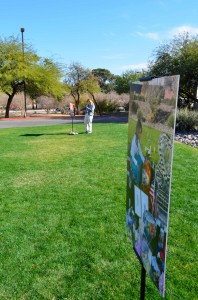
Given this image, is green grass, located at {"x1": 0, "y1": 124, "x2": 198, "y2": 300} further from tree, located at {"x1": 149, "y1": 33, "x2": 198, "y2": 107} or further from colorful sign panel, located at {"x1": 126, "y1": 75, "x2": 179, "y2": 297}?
tree, located at {"x1": 149, "y1": 33, "x2": 198, "y2": 107}

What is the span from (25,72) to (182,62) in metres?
15.0

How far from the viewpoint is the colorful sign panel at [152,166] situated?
5.53 ft

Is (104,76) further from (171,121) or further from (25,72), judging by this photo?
(171,121)

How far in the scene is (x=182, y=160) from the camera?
28.2 ft

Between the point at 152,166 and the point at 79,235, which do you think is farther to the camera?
the point at 79,235

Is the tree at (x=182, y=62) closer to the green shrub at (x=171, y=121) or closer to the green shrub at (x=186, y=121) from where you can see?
the green shrub at (x=186, y=121)

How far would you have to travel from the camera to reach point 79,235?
163 inches

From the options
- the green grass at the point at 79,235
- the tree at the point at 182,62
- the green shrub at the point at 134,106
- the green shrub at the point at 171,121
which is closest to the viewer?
the green shrub at the point at 171,121

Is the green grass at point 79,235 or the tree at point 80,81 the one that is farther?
the tree at point 80,81

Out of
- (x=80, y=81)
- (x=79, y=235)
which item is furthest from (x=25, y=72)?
(x=79, y=235)

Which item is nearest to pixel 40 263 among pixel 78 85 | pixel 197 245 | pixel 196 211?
pixel 197 245

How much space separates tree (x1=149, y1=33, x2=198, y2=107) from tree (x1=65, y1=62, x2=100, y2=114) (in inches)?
472

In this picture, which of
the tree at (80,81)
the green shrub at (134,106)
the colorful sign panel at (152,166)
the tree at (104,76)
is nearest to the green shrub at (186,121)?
the green shrub at (134,106)

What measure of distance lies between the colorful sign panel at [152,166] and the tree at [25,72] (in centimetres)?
2756
